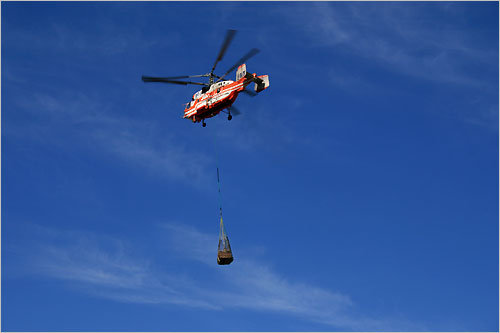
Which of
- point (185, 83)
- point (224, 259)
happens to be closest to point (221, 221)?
point (224, 259)

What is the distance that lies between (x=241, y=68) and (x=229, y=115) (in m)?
6.03

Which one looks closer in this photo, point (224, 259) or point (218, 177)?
point (224, 259)

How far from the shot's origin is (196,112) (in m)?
73.2

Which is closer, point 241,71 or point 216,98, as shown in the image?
point 241,71

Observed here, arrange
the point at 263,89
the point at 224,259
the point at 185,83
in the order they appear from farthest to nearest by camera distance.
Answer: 1. the point at 185,83
2. the point at 263,89
3. the point at 224,259

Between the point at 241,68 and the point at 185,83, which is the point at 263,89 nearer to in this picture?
the point at 241,68

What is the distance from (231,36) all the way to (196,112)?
1250cm

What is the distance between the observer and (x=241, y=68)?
66500 millimetres

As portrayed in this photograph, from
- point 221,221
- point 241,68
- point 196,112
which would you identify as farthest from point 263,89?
point 221,221

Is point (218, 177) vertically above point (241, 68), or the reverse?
point (241, 68)

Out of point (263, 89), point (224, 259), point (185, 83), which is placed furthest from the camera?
point (185, 83)

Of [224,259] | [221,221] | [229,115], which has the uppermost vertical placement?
[229,115]

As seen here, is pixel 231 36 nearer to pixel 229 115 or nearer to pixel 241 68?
pixel 241 68

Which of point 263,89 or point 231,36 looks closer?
point 231,36
